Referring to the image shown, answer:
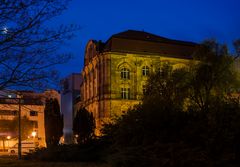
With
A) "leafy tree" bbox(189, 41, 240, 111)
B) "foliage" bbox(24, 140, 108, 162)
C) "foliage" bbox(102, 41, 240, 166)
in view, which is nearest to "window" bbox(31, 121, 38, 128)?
"leafy tree" bbox(189, 41, 240, 111)

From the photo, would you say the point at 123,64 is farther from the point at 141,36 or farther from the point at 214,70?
the point at 214,70


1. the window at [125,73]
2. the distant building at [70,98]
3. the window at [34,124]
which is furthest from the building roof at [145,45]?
the distant building at [70,98]

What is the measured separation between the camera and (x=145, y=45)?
75.3 metres

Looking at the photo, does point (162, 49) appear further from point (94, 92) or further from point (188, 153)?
point (188, 153)

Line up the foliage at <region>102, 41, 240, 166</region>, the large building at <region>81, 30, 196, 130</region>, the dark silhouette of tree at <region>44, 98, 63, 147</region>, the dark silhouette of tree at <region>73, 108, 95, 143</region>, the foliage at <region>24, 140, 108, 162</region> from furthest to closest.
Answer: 1. the large building at <region>81, 30, 196, 130</region>
2. the dark silhouette of tree at <region>44, 98, 63, 147</region>
3. the dark silhouette of tree at <region>73, 108, 95, 143</region>
4. the foliage at <region>24, 140, 108, 162</region>
5. the foliage at <region>102, 41, 240, 166</region>

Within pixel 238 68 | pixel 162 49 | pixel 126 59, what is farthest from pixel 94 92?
pixel 238 68

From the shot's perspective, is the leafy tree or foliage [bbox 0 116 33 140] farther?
foliage [bbox 0 116 33 140]

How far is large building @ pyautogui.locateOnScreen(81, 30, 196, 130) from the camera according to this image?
7250 centimetres

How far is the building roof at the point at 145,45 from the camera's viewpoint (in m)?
73.4

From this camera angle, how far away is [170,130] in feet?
60.4

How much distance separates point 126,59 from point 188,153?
193 ft

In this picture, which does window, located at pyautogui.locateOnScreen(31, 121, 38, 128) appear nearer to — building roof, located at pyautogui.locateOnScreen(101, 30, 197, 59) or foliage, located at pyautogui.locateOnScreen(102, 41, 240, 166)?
building roof, located at pyautogui.locateOnScreen(101, 30, 197, 59)

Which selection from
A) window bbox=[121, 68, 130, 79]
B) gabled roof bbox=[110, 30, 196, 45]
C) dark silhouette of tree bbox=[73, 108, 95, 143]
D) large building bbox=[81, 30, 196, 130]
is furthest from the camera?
gabled roof bbox=[110, 30, 196, 45]

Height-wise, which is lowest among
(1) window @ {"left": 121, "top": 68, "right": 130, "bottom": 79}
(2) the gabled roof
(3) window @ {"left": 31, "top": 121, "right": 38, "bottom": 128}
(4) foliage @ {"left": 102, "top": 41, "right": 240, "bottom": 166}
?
(4) foliage @ {"left": 102, "top": 41, "right": 240, "bottom": 166}
